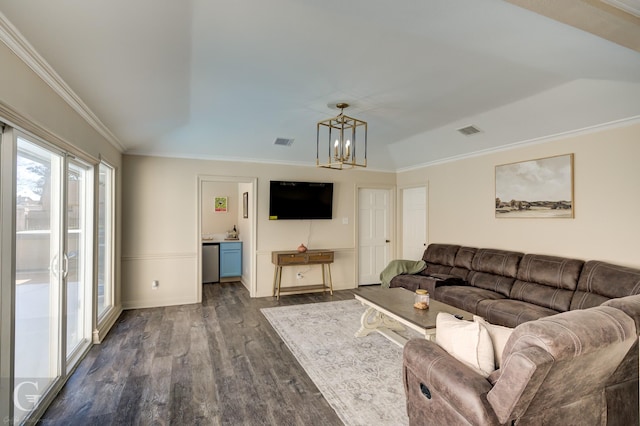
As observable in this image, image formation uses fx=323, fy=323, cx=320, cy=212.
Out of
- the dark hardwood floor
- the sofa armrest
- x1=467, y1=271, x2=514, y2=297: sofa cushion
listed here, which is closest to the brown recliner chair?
the sofa armrest

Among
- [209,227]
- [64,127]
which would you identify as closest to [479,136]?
[64,127]

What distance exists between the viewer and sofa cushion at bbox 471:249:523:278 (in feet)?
13.0

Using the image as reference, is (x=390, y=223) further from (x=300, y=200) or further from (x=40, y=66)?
(x=40, y=66)

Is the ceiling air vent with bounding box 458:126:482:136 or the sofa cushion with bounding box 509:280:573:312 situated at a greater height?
A: the ceiling air vent with bounding box 458:126:482:136

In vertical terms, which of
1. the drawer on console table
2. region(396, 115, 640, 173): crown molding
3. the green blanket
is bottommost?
the green blanket

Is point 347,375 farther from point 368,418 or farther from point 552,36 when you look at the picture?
point 552,36

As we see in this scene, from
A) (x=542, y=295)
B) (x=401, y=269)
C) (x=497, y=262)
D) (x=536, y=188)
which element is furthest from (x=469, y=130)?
(x=401, y=269)

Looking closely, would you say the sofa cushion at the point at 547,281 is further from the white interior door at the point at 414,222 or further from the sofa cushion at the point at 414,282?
the white interior door at the point at 414,222

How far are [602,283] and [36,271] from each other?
477cm

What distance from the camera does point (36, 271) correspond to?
2322mm

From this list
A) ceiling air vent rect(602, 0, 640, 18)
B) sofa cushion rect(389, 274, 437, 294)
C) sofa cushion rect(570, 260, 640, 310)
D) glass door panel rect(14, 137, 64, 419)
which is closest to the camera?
ceiling air vent rect(602, 0, 640, 18)

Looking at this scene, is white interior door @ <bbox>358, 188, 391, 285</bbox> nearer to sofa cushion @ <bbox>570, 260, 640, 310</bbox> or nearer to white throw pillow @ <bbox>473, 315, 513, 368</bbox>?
sofa cushion @ <bbox>570, 260, 640, 310</bbox>

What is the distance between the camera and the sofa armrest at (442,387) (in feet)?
4.64

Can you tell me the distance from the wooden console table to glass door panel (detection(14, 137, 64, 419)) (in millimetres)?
3124
